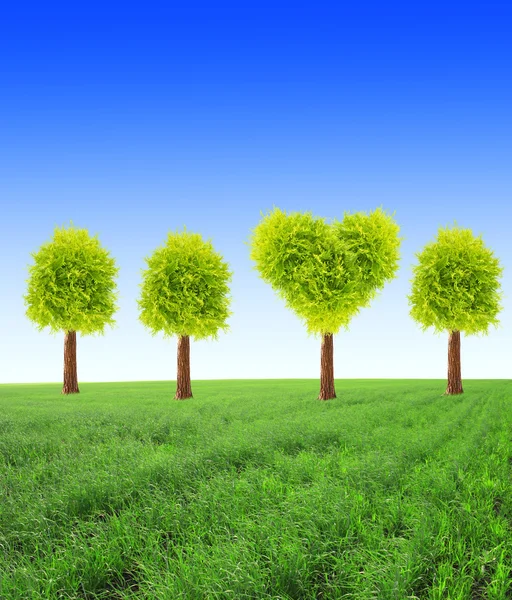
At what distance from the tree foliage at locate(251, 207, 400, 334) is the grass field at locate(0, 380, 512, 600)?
47.3 feet

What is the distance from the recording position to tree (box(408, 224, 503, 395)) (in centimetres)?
3045

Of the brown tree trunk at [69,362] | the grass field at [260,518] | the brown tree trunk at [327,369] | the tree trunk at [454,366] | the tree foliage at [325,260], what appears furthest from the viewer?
the brown tree trunk at [69,362]

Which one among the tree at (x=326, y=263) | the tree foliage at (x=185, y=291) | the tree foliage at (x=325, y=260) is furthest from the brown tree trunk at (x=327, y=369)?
the tree foliage at (x=185, y=291)

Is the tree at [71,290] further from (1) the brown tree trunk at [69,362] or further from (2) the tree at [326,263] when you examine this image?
(2) the tree at [326,263]

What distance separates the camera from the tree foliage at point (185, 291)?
29562 millimetres

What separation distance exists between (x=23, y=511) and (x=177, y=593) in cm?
401

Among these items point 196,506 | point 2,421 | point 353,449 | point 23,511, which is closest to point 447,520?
point 196,506

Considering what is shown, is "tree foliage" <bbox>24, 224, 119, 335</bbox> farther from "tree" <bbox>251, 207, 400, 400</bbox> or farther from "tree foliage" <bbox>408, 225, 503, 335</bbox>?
"tree foliage" <bbox>408, 225, 503, 335</bbox>

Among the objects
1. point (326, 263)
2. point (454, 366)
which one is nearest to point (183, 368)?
point (326, 263)

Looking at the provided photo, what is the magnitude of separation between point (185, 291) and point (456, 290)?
1716 cm

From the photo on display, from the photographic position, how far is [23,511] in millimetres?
7426

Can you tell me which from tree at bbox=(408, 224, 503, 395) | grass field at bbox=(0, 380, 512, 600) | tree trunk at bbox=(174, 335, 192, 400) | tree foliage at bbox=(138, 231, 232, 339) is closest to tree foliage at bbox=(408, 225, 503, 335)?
tree at bbox=(408, 224, 503, 395)

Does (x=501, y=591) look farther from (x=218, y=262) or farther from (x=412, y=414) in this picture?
(x=218, y=262)

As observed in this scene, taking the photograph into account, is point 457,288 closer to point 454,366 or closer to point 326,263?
point 454,366
